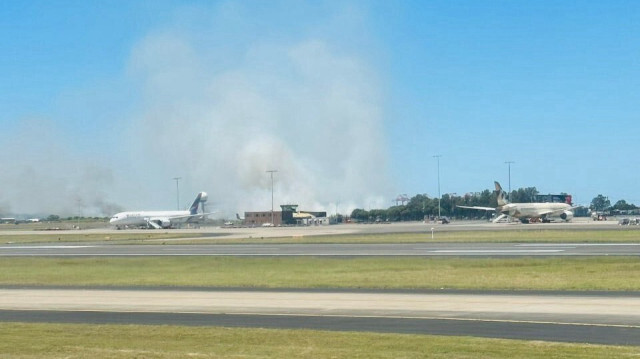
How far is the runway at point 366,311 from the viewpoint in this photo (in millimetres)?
25062

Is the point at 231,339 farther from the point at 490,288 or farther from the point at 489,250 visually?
the point at 489,250

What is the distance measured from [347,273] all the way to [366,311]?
17.0 m

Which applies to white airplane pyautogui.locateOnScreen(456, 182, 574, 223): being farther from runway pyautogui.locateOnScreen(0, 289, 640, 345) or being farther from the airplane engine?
runway pyautogui.locateOnScreen(0, 289, 640, 345)

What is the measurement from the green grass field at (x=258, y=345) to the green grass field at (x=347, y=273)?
1480 centimetres

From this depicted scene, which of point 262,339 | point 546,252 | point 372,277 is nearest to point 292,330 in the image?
point 262,339

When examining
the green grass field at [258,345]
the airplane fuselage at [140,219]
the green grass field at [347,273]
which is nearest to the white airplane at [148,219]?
the airplane fuselage at [140,219]

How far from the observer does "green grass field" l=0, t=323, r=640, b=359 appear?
21109 mm

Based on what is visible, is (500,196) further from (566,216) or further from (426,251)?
(426,251)

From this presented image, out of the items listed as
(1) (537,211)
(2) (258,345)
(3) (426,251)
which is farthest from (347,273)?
(1) (537,211)

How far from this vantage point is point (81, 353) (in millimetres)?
22094

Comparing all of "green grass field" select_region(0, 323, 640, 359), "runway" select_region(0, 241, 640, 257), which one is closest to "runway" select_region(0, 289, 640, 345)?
"green grass field" select_region(0, 323, 640, 359)

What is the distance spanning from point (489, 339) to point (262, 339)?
22.2 feet

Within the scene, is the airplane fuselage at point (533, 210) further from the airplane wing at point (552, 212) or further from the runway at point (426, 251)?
the runway at point (426, 251)

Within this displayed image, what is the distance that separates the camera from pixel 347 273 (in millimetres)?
47156
